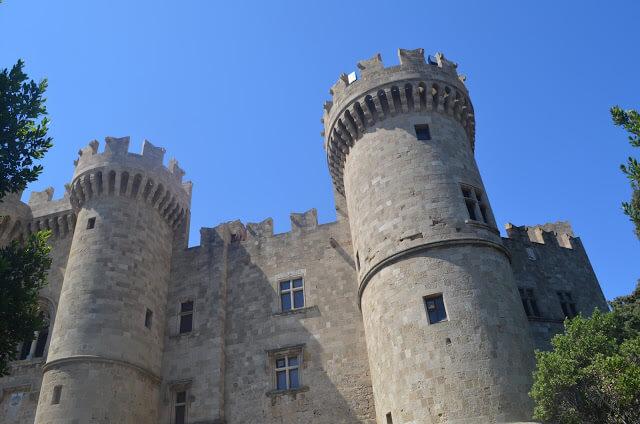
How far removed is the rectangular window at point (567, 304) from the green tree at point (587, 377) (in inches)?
268

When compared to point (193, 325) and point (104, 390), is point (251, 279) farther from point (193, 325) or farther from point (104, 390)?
point (104, 390)

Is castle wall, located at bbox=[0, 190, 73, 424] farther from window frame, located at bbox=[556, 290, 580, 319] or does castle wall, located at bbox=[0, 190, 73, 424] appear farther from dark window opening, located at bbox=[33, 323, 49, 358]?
window frame, located at bbox=[556, 290, 580, 319]

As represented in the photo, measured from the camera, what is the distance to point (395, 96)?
18.2 m

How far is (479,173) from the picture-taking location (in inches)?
710

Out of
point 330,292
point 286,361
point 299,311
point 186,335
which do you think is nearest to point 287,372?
point 286,361

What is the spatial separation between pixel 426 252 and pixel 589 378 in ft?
16.7

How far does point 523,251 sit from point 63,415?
1613 centimetres

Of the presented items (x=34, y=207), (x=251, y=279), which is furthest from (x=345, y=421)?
(x=34, y=207)

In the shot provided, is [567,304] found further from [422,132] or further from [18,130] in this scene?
[18,130]

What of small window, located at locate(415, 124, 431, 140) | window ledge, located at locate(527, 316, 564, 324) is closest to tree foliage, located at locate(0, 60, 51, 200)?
small window, located at locate(415, 124, 431, 140)

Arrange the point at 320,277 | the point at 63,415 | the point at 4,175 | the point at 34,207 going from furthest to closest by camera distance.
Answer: the point at 34,207
the point at 320,277
the point at 63,415
the point at 4,175

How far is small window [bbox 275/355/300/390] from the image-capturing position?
57.3 ft

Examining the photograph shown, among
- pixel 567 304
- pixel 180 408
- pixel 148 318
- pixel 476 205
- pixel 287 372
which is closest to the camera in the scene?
pixel 476 205

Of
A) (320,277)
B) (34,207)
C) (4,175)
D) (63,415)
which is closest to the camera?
(4,175)
